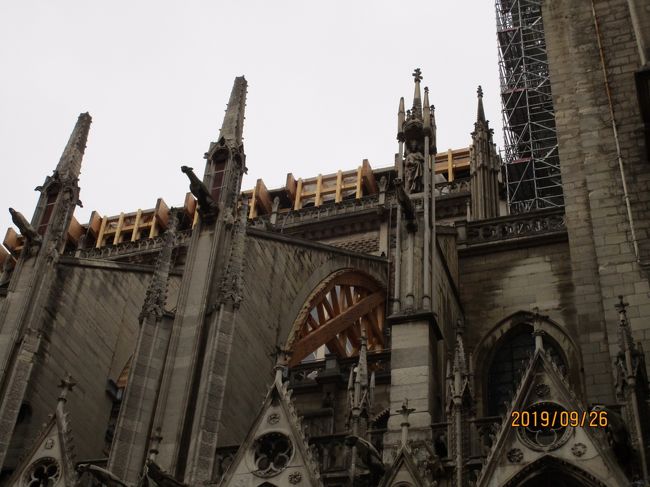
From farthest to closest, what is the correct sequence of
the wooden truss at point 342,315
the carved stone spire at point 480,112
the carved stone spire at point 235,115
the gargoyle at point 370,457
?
the carved stone spire at point 480,112 < the wooden truss at point 342,315 < the carved stone spire at point 235,115 < the gargoyle at point 370,457

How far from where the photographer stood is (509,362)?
1847 cm

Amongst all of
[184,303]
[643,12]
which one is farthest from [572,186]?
[184,303]

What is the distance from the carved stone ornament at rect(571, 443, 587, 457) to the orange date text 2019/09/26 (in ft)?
0.85

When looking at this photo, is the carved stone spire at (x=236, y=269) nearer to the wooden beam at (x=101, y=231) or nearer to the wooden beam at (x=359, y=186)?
the wooden beam at (x=359, y=186)

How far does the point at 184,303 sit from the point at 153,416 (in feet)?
6.55

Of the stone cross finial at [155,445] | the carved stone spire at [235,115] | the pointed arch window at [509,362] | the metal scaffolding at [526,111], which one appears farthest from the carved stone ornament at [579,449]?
the metal scaffolding at [526,111]

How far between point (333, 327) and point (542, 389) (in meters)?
8.12

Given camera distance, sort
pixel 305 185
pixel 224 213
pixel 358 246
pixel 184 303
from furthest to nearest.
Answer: pixel 305 185 → pixel 358 246 → pixel 224 213 → pixel 184 303

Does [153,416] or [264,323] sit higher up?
[264,323]

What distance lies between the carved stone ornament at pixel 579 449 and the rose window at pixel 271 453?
3.97m

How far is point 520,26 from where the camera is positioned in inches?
1478

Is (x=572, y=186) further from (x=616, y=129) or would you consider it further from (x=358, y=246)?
(x=358, y=246)

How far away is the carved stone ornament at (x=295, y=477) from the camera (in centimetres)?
1380

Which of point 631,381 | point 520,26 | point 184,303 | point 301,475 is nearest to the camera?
point 631,381
